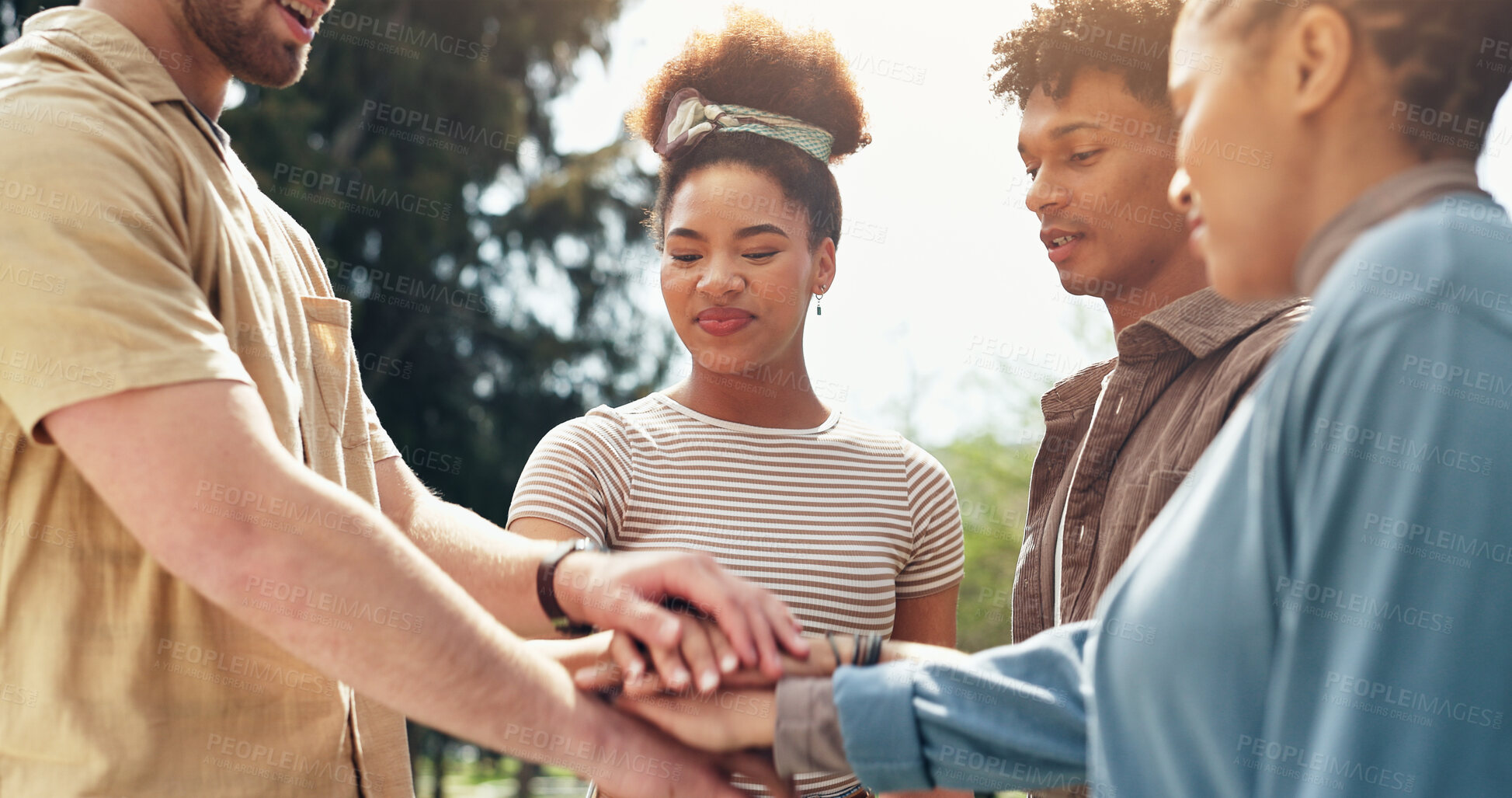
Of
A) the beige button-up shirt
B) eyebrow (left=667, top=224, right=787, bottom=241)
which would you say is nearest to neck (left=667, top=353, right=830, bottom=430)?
eyebrow (left=667, top=224, right=787, bottom=241)

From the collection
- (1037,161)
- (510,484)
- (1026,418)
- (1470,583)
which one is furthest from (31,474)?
(1026,418)

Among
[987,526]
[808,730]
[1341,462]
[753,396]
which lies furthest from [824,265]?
[987,526]

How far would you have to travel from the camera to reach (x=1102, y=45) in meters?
2.80

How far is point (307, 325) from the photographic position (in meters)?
1.97

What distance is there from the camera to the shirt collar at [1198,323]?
2.19 meters

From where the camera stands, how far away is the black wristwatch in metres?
2.25

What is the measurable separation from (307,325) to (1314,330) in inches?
62.2

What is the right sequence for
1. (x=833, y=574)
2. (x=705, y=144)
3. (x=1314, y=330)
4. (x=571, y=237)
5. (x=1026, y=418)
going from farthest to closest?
(x=1026, y=418) → (x=571, y=237) → (x=705, y=144) → (x=833, y=574) → (x=1314, y=330)

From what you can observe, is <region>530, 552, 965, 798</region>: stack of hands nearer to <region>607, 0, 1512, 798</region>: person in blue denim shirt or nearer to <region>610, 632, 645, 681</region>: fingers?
<region>610, 632, 645, 681</region>: fingers

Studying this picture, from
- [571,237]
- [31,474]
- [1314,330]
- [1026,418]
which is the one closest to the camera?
[1314,330]

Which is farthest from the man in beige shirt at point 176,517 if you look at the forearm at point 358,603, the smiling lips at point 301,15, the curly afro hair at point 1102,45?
the curly afro hair at point 1102,45

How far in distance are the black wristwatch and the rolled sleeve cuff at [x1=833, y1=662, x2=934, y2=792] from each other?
2.18 ft

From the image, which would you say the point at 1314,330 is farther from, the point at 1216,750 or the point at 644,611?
the point at 644,611

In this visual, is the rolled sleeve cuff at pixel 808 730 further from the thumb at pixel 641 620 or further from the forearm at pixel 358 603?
the forearm at pixel 358 603
